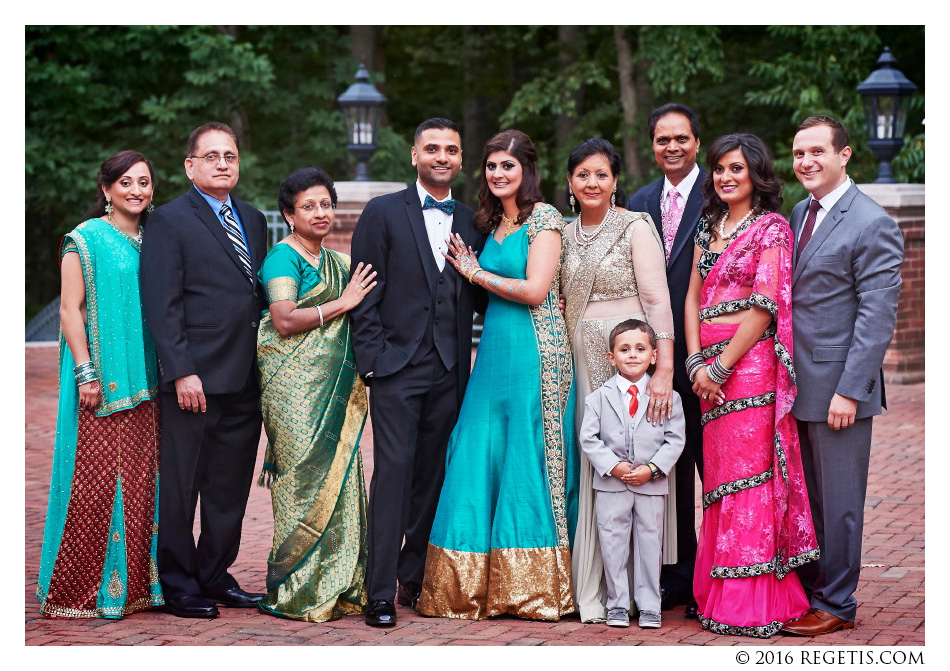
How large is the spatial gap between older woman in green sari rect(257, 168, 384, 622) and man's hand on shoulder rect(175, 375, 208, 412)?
301 millimetres

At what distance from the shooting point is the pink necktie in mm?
5387

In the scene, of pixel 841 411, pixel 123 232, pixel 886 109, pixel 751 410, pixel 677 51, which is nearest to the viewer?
pixel 841 411

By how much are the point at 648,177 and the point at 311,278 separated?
1447 cm

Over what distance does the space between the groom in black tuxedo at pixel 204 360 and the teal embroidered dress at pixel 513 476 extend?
988mm

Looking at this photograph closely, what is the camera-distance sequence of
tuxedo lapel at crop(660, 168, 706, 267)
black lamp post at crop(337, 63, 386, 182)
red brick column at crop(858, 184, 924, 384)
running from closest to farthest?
tuxedo lapel at crop(660, 168, 706, 267) → red brick column at crop(858, 184, 924, 384) → black lamp post at crop(337, 63, 386, 182)

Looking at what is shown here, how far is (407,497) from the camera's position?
204 inches

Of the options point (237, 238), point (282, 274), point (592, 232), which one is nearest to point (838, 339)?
point (592, 232)

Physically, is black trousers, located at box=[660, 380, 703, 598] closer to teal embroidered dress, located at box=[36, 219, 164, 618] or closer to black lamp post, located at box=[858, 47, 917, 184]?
teal embroidered dress, located at box=[36, 219, 164, 618]

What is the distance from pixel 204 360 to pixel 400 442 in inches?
36.7

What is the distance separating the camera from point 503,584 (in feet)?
16.5

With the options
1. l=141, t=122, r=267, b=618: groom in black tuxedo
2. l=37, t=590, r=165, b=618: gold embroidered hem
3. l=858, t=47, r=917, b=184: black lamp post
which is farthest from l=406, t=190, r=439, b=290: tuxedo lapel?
l=858, t=47, r=917, b=184: black lamp post

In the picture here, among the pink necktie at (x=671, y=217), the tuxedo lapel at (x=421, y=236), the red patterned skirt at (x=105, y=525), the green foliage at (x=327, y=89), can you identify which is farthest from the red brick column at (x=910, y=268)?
the red patterned skirt at (x=105, y=525)

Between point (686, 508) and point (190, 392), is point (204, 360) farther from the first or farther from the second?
point (686, 508)

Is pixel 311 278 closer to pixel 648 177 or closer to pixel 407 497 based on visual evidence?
pixel 407 497
